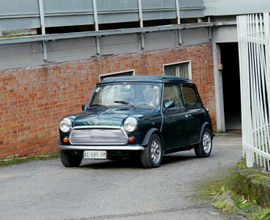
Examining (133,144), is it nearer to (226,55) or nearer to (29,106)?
(29,106)

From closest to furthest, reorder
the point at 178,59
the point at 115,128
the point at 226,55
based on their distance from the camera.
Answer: the point at 115,128, the point at 178,59, the point at 226,55

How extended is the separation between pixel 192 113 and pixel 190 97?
483 millimetres

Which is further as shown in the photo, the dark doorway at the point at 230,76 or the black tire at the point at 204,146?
the dark doorway at the point at 230,76

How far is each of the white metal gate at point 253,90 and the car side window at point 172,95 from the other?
3375 millimetres

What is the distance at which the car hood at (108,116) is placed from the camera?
9.36m

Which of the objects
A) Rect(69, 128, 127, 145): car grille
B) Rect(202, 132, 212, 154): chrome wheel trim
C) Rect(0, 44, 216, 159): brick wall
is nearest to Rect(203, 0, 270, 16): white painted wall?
Rect(0, 44, 216, 159): brick wall

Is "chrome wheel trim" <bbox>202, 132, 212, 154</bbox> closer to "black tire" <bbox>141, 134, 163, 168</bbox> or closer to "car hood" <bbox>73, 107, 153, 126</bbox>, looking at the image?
"black tire" <bbox>141, 134, 163, 168</bbox>

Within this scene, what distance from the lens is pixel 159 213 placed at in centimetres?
620

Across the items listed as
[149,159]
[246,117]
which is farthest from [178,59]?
[246,117]

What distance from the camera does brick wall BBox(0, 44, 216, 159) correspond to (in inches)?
487

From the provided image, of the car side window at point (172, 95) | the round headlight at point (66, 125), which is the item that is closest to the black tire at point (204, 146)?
the car side window at point (172, 95)

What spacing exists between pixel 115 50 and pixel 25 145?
178 inches

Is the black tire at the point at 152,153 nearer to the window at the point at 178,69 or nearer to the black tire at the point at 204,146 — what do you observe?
the black tire at the point at 204,146

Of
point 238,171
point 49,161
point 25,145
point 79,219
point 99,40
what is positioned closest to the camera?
point 79,219
